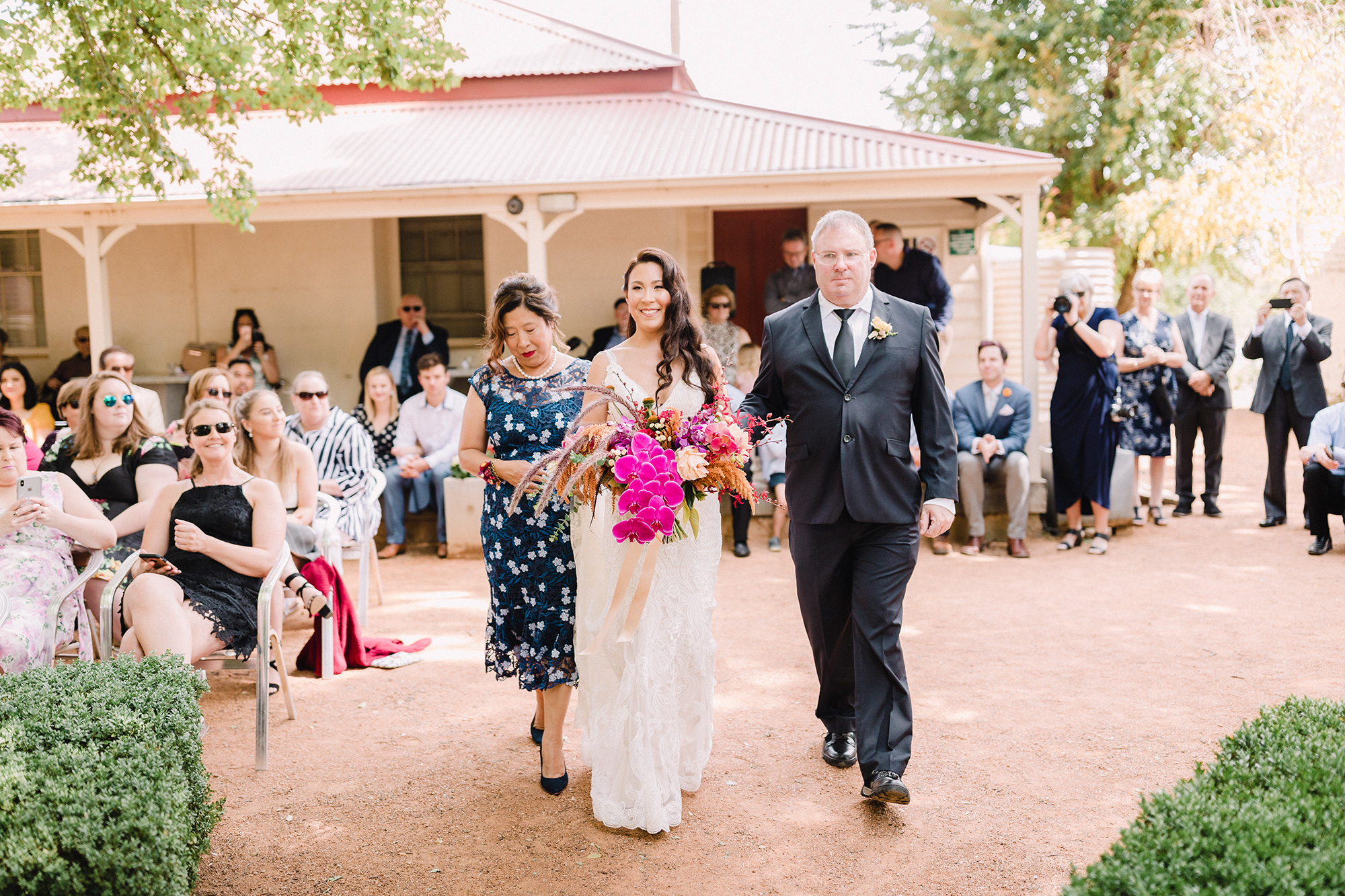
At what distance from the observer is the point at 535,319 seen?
4.21 m

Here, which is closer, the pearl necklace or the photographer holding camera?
the pearl necklace

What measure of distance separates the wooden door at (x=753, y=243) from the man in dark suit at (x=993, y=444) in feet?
15.4

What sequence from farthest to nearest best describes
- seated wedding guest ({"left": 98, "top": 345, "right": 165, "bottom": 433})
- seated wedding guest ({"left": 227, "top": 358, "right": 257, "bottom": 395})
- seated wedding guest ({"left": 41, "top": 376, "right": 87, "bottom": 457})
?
seated wedding guest ({"left": 227, "top": 358, "right": 257, "bottom": 395}) < seated wedding guest ({"left": 98, "top": 345, "right": 165, "bottom": 433}) < seated wedding guest ({"left": 41, "top": 376, "right": 87, "bottom": 457})

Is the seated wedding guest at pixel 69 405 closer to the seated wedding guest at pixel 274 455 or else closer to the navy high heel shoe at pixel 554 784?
the seated wedding guest at pixel 274 455

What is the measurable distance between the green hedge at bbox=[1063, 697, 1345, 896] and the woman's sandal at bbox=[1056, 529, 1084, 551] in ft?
20.0

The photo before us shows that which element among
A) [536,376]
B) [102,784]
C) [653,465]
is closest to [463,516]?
[536,376]

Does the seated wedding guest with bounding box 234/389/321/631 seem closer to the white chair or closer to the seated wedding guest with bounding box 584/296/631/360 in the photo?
the white chair

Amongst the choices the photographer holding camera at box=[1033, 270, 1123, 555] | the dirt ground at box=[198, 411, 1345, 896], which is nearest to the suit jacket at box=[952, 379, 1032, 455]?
the photographer holding camera at box=[1033, 270, 1123, 555]

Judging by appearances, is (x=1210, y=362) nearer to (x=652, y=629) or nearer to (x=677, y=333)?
(x=677, y=333)

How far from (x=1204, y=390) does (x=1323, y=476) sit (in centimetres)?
184

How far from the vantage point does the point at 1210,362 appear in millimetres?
10078

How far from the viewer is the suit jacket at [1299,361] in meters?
9.30

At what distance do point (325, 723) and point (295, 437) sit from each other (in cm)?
308

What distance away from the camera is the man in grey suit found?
9.96 m
